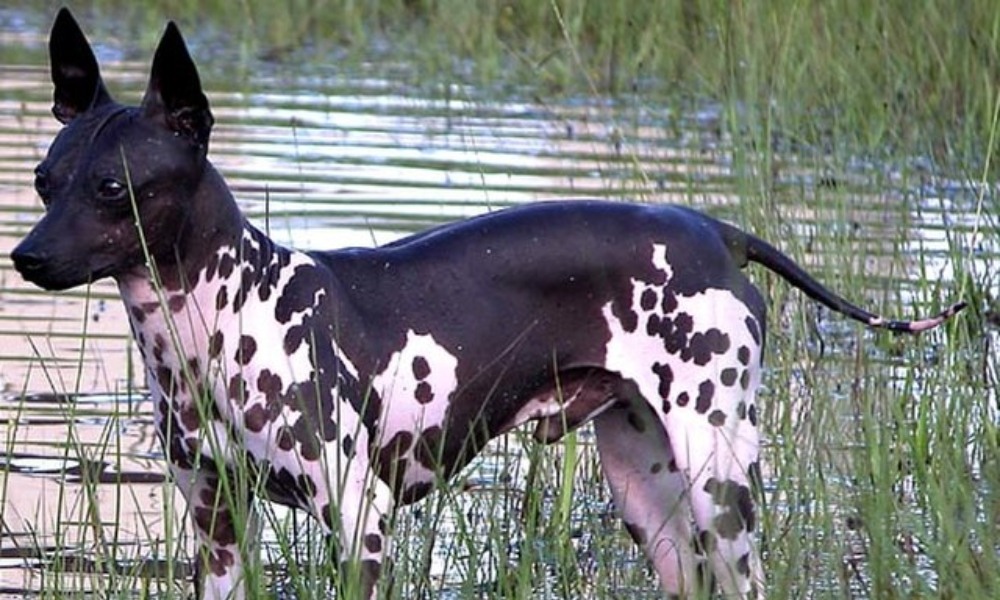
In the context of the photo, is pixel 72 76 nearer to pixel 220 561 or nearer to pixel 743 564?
pixel 220 561

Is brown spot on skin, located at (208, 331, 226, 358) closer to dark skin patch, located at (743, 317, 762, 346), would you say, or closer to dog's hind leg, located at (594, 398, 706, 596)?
dog's hind leg, located at (594, 398, 706, 596)

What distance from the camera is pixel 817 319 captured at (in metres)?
8.53

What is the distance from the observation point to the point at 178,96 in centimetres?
514

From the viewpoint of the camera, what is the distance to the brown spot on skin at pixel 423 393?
545 cm

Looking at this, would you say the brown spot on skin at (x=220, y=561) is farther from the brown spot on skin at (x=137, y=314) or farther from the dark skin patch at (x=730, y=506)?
the dark skin patch at (x=730, y=506)

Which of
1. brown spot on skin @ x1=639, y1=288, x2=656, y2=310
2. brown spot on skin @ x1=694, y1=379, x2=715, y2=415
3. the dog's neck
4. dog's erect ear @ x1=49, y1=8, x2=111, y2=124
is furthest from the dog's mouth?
brown spot on skin @ x1=694, y1=379, x2=715, y2=415

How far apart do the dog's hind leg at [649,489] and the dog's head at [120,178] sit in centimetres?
124

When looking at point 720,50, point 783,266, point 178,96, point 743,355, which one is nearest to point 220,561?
point 178,96

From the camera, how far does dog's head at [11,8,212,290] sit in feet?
16.2

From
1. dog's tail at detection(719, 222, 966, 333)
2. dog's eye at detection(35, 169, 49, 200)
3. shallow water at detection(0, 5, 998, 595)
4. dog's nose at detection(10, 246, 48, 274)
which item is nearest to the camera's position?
dog's nose at detection(10, 246, 48, 274)

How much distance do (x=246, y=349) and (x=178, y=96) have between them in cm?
52

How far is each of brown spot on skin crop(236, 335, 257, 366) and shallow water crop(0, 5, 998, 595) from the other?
32 cm

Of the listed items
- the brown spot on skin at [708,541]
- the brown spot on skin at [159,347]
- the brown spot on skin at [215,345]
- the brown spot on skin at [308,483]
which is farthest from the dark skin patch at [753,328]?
the brown spot on skin at [159,347]

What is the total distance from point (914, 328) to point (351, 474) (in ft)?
4.51
